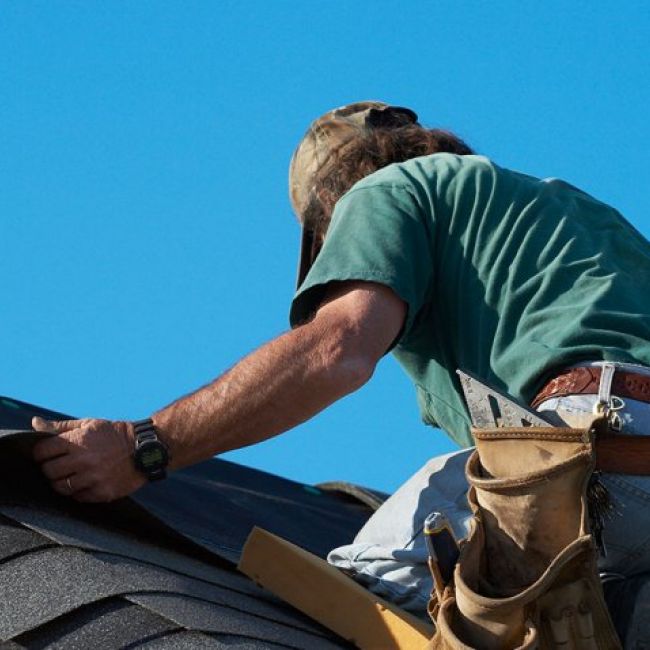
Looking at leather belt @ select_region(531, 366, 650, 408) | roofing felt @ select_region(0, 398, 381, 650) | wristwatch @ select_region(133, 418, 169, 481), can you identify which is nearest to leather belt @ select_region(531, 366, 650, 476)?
leather belt @ select_region(531, 366, 650, 408)

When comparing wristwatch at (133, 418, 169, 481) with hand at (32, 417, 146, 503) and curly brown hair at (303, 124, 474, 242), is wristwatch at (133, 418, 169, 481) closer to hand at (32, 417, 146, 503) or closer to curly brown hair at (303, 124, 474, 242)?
hand at (32, 417, 146, 503)

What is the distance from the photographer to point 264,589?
13.8 feet

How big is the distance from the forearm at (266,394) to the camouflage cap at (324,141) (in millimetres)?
1008

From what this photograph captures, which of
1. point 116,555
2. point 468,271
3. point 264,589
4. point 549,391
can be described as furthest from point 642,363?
point 116,555

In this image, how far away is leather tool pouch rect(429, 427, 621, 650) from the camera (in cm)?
354

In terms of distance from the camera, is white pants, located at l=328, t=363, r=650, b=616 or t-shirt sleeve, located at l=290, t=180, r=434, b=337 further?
t-shirt sleeve, located at l=290, t=180, r=434, b=337

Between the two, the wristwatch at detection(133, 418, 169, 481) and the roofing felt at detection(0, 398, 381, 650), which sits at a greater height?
the wristwatch at detection(133, 418, 169, 481)

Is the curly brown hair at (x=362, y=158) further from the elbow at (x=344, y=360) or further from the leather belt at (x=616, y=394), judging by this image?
the leather belt at (x=616, y=394)

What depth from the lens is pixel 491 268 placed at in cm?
440

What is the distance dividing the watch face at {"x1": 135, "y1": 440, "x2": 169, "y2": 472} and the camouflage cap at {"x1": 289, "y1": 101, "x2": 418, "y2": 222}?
4.01 ft

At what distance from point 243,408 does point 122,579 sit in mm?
632

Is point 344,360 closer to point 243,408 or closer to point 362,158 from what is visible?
point 243,408

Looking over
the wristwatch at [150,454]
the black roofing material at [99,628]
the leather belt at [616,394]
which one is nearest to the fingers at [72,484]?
the wristwatch at [150,454]

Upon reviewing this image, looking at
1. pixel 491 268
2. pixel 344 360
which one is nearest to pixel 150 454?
pixel 344 360
